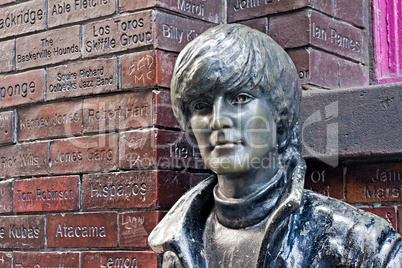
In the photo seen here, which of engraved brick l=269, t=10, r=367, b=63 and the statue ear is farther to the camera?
engraved brick l=269, t=10, r=367, b=63

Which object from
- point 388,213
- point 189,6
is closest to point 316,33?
point 189,6

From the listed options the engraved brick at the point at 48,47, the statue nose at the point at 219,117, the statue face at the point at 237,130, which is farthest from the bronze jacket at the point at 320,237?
the engraved brick at the point at 48,47

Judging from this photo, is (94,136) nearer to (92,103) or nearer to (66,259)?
(92,103)

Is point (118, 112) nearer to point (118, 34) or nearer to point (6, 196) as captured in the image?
point (118, 34)

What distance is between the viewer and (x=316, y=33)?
298 centimetres

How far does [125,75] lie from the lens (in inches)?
114

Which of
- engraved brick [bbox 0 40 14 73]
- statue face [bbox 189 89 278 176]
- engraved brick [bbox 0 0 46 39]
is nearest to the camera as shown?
statue face [bbox 189 89 278 176]

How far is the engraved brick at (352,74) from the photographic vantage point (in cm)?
310

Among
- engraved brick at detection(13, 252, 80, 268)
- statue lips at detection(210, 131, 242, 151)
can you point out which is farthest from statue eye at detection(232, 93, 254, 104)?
engraved brick at detection(13, 252, 80, 268)

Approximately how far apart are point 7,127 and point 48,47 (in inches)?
17.9

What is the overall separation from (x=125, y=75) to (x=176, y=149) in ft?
1.25

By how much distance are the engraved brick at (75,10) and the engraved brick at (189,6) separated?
0.08 meters

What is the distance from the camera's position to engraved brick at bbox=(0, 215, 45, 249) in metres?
3.13

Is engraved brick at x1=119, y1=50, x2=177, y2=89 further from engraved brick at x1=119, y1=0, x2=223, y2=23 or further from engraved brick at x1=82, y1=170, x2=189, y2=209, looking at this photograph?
engraved brick at x1=82, y1=170, x2=189, y2=209
